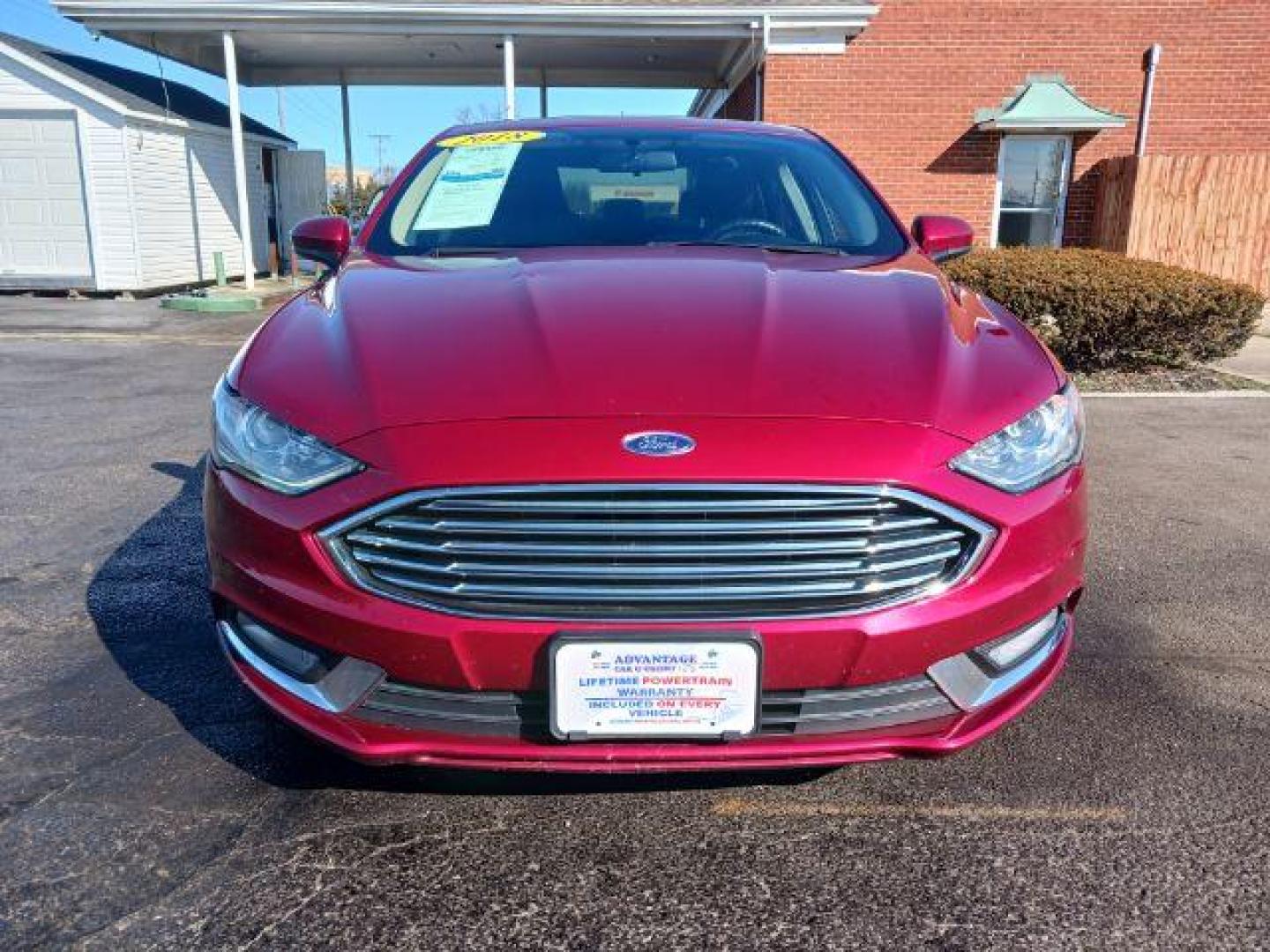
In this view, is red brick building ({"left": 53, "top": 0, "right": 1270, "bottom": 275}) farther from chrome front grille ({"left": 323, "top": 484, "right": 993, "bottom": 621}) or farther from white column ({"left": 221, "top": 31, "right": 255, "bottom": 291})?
chrome front grille ({"left": 323, "top": 484, "right": 993, "bottom": 621})

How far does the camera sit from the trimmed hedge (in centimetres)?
721

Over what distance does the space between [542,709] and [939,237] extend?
7.84 feet

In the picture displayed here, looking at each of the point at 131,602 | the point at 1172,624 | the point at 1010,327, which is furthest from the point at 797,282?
the point at 131,602

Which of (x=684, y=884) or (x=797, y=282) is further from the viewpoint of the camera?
(x=797, y=282)

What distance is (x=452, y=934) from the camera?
1841 millimetres

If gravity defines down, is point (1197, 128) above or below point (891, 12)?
below

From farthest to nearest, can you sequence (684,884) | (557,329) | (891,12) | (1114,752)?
(891,12) → (1114,752) → (557,329) → (684,884)

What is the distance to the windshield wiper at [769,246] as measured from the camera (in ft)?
9.71

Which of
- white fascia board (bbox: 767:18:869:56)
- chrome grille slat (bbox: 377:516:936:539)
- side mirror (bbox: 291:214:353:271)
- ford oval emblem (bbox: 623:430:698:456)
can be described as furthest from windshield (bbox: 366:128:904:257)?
white fascia board (bbox: 767:18:869:56)

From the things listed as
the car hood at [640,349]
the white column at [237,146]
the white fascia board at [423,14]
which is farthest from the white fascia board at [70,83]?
the car hood at [640,349]

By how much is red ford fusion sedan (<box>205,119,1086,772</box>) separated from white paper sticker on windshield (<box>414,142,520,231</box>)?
102 centimetres

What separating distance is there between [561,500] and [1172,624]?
2454mm

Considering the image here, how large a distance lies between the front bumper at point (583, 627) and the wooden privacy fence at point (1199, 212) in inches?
461

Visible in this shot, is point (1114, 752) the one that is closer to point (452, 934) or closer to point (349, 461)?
point (452, 934)
